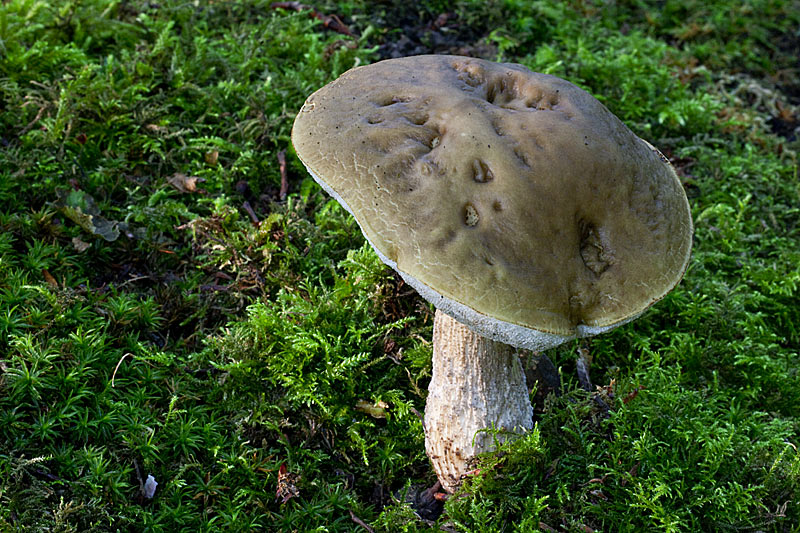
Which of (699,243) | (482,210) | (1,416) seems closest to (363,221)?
(482,210)

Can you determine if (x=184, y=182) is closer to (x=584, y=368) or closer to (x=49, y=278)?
(x=49, y=278)

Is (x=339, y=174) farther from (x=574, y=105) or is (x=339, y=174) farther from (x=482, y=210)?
(x=574, y=105)

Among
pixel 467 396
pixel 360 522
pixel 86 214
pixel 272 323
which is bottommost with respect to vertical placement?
pixel 360 522

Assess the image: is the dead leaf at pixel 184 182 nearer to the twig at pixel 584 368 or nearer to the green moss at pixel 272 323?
the green moss at pixel 272 323

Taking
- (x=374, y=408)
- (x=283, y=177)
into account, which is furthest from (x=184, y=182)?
(x=374, y=408)

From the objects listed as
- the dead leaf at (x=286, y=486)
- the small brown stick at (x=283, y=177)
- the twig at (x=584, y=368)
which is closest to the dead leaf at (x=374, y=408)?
the dead leaf at (x=286, y=486)

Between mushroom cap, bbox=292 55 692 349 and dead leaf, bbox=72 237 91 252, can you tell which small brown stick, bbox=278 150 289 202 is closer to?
dead leaf, bbox=72 237 91 252
